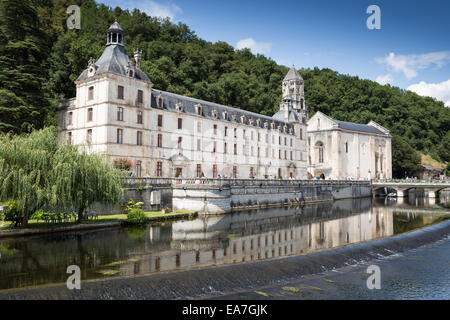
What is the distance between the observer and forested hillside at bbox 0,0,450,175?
120 feet

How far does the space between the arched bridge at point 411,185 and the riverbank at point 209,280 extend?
50291mm

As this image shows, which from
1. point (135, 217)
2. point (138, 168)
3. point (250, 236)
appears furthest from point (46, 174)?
point (138, 168)

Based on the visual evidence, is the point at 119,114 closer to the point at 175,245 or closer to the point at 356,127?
the point at 175,245

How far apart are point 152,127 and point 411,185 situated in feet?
158

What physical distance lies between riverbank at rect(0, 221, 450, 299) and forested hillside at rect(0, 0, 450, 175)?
1765 cm

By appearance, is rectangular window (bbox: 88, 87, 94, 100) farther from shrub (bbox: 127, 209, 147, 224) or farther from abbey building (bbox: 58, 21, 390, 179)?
shrub (bbox: 127, 209, 147, 224)

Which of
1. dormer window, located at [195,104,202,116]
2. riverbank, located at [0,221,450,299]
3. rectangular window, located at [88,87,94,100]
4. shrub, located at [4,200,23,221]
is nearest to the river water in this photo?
riverbank, located at [0,221,450,299]

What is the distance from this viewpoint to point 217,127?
162 ft

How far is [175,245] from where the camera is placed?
2189 centimetres

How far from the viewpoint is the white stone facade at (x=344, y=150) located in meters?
79.4

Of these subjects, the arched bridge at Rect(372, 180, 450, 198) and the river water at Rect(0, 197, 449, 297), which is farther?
the arched bridge at Rect(372, 180, 450, 198)

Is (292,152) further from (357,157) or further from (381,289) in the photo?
(381,289)

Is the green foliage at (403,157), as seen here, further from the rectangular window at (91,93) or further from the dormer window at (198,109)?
the rectangular window at (91,93)
